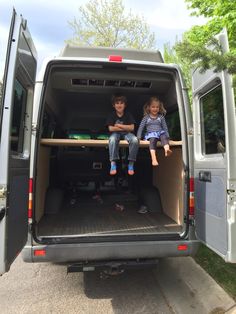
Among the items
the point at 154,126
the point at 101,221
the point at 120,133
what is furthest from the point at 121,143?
the point at 101,221

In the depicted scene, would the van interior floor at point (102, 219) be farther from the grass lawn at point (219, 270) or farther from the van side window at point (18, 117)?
the van side window at point (18, 117)

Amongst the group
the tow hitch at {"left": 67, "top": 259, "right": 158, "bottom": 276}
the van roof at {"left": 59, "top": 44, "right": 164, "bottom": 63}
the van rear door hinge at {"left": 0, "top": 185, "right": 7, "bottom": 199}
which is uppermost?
the van roof at {"left": 59, "top": 44, "right": 164, "bottom": 63}

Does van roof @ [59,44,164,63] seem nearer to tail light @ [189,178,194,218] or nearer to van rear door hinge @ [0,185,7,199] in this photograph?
tail light @ [189,178,194,218]

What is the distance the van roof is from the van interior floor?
6.70ft

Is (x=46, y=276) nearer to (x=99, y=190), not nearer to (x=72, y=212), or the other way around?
(x=72, y=212)

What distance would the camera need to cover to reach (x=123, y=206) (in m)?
5.32

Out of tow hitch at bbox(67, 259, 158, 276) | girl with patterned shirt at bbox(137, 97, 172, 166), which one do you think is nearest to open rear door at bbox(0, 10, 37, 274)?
tow hitch at bbox(67, 259, 158, 276)

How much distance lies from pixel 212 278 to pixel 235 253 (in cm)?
138

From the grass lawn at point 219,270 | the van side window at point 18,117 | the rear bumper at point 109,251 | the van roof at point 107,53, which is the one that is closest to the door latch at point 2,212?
the van side window at point 18,117

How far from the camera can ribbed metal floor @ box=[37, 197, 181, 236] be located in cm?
371

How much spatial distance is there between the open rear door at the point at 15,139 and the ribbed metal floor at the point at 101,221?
82 cm

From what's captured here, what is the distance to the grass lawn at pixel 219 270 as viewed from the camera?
3634 mm

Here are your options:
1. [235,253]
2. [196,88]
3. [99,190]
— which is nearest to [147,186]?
[99,190]

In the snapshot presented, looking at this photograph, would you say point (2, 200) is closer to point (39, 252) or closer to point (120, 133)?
point (39, 252)
